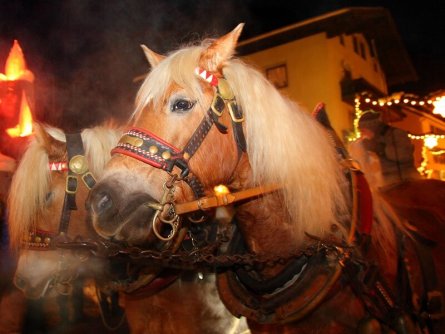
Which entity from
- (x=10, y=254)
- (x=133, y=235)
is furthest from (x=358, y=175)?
(x=10, y=254)

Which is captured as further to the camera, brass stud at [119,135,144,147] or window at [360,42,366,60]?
window at [360,42,366,60]

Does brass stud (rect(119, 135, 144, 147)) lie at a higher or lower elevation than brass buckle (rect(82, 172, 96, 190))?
lower

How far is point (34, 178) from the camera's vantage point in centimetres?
294

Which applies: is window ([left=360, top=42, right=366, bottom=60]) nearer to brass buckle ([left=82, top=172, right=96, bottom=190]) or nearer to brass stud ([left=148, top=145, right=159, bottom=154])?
brass buckle ([left=82, top=172, right=96, bottom=190])

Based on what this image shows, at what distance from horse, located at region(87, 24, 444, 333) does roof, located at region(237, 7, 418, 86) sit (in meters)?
12.4

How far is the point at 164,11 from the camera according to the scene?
19.9 ft

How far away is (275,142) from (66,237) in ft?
5.57

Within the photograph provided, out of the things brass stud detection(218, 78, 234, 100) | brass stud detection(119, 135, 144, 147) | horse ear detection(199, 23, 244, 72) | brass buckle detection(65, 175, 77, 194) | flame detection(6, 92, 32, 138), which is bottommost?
brass stud detection(119, 135, 144, 147)

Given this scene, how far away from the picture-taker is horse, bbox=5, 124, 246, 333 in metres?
2.84

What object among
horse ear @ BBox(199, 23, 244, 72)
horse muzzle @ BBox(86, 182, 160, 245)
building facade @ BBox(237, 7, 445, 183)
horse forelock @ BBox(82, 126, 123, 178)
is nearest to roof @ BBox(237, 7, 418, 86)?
building facade @ BBox(237, 7, 445, 183)

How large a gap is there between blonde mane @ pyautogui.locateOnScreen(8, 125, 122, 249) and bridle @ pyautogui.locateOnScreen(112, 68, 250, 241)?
4.35 ft

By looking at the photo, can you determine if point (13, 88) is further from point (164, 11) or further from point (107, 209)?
point (107, 209)

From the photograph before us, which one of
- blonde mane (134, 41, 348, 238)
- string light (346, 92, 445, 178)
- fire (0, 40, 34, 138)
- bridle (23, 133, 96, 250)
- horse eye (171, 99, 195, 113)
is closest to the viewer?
horse eye (171, 99, 195, 113)

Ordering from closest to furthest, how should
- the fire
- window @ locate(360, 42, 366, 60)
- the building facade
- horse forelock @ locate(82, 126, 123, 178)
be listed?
horse forelock @ locate(82, 126, 123, 178) < the fire < the building facade < window @ locate(360, 42, 366, 60)
